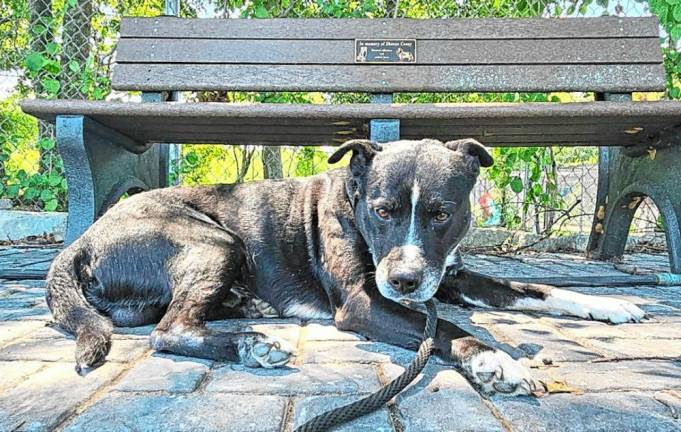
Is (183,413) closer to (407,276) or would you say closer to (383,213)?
(407,276)

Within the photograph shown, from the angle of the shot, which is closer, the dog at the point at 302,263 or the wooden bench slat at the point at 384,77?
the dog at the point at 302,263

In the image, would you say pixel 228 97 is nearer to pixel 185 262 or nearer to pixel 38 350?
pixel 185 262

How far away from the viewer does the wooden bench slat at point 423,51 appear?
4148 millimetres

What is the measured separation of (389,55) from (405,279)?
250 cm

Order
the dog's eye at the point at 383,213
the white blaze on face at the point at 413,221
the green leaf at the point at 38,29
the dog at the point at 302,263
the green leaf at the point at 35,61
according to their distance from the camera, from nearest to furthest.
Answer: the dog at the point at 302,263
the white blaze on face at the point at 413,221
the dog's eye at the point at 383,213
the green leaf at the point at 35,61
the green leaf at the point at 38,29

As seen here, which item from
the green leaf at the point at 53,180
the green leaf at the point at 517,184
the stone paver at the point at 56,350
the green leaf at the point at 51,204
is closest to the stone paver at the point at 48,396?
the stone paver at the point at 56,350

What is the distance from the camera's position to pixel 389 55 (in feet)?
13.9

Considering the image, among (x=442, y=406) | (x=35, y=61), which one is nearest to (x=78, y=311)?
(x=442, y=406)

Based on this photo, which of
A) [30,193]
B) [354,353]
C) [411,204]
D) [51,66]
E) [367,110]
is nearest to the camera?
[354,353]

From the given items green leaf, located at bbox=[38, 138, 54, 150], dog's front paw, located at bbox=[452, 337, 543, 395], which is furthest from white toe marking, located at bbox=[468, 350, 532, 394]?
green leaf, located at bbox=[38, 138, 54, 150]

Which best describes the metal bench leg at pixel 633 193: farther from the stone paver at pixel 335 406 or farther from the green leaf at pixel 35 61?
the green leaf at pixel 35 61

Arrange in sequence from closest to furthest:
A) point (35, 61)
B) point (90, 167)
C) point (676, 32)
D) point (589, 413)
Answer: point (589, 413)
point (90, 167)
point (676, 32)
point (35, 61)

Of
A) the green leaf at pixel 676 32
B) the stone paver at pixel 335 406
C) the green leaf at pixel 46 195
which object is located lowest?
the stone paver at pixel 335 406

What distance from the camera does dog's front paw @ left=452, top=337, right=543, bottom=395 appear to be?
5.66ft
